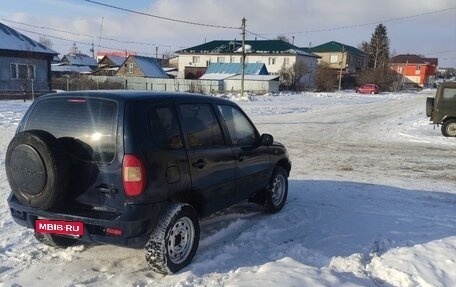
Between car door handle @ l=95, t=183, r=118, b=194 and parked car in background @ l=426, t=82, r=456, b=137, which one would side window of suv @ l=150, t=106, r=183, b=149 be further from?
parked car in background @ l=426, t=82, r=456, b=137

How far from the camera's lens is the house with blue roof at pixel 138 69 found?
208 ft

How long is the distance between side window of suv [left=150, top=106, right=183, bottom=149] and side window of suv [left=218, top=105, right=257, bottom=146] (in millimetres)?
1059

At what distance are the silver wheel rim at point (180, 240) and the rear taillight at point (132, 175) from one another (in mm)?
579

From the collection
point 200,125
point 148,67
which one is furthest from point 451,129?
point 148,67

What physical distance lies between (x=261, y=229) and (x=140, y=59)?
62234 mm

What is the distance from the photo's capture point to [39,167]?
3.99m

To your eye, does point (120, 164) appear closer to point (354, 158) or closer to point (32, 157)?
point (32, 157)

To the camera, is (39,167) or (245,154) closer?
(39,167)

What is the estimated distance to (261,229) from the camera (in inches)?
221

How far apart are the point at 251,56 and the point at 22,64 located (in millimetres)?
51680

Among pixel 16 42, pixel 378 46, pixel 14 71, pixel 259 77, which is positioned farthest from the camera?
pixel 378 46

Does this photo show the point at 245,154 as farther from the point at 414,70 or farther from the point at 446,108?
the point at 414,70

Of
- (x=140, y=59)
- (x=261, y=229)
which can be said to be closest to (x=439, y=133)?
(x=261, y=229)

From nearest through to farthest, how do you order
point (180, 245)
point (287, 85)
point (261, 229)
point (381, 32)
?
point (180, 245) → point (261, 229) → point (287, 85) → point (381, 32)
